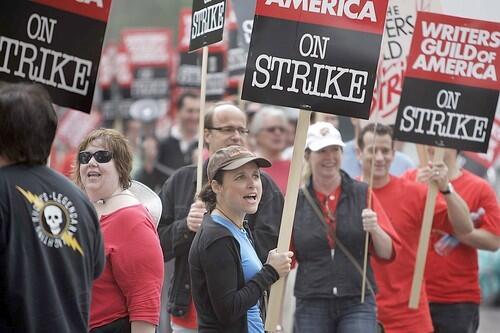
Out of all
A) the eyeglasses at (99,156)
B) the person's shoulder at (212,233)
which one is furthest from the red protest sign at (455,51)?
the eyeglasses at (99,156)

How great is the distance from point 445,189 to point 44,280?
4.70 meters

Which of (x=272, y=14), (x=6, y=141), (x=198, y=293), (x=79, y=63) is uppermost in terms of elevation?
(x=272, y=14)

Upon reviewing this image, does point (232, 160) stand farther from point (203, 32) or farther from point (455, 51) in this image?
point (455, 51)

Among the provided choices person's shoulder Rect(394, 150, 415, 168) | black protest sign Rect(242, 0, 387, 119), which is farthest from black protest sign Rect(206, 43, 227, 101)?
black protest sign Rect(242, 0, 387, 119)

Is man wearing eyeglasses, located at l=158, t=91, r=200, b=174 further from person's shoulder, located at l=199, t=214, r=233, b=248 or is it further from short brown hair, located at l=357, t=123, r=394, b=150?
person's shoulder, located at l=199, t=214, r=233, b=248

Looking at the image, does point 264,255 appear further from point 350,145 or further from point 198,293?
point 350,145

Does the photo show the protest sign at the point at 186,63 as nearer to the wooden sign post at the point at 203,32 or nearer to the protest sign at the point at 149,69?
the protest sign at the point at 149,69

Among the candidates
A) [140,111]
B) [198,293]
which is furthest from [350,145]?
[140,111]

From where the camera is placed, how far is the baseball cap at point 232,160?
22.1 ft

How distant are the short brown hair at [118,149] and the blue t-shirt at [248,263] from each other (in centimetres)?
52

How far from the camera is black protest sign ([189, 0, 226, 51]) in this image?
791 centimetres

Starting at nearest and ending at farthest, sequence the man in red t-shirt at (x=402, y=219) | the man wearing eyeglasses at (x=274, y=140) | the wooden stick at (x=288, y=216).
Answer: the wooden stick at (x=288, y=216) → the man in red t-shirt at (x=402, y=219) → the man wearing eyeglasses at (x=274, y=140)

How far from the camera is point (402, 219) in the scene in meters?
9.37

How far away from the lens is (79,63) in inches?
261
